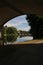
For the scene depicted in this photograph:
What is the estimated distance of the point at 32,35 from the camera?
27.5 meters

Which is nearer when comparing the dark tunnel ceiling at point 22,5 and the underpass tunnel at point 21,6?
the dark tunnel ceiling at point 22,5
